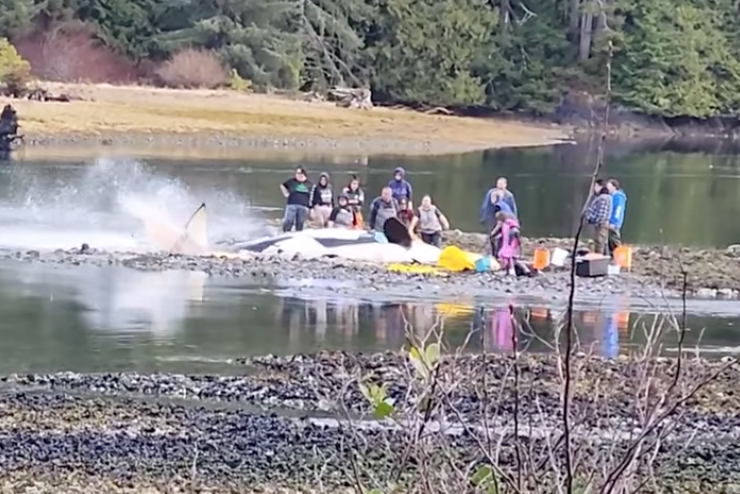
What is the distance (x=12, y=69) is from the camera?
65250 mm

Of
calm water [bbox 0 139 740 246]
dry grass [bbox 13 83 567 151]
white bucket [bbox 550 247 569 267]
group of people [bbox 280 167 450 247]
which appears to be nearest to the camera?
white bucket [bbox 550 247 569 267]

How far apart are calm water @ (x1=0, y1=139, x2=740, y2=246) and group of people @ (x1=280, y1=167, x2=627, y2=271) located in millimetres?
2227

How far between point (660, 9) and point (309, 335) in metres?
71.5

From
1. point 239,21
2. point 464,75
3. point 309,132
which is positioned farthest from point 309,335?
point 464,75

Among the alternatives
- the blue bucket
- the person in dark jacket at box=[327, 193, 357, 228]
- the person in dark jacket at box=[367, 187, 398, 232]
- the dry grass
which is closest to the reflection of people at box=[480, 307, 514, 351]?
the blue bucket

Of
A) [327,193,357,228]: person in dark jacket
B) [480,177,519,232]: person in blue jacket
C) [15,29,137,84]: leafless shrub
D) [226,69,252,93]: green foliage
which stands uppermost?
[15,29,137,84]: leafless shrub

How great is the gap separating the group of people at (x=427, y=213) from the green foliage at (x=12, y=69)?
1429 inches

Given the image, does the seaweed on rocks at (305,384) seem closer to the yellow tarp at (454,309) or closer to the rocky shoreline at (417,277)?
the yellow tarp at (454,309)

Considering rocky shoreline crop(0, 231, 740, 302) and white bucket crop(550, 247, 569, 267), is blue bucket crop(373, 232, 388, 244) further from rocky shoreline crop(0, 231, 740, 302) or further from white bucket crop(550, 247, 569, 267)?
white bucket crop(550, 247, 569, 267)

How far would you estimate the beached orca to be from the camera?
1003 inches

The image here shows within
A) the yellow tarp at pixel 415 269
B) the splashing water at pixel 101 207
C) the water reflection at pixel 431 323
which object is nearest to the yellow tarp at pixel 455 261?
the yellow tarp at pixel 415 269

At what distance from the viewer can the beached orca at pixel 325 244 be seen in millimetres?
25469

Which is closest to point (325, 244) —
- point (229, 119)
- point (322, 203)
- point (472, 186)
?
point (322, 203)

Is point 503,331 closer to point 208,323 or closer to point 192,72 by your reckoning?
point 208,323
